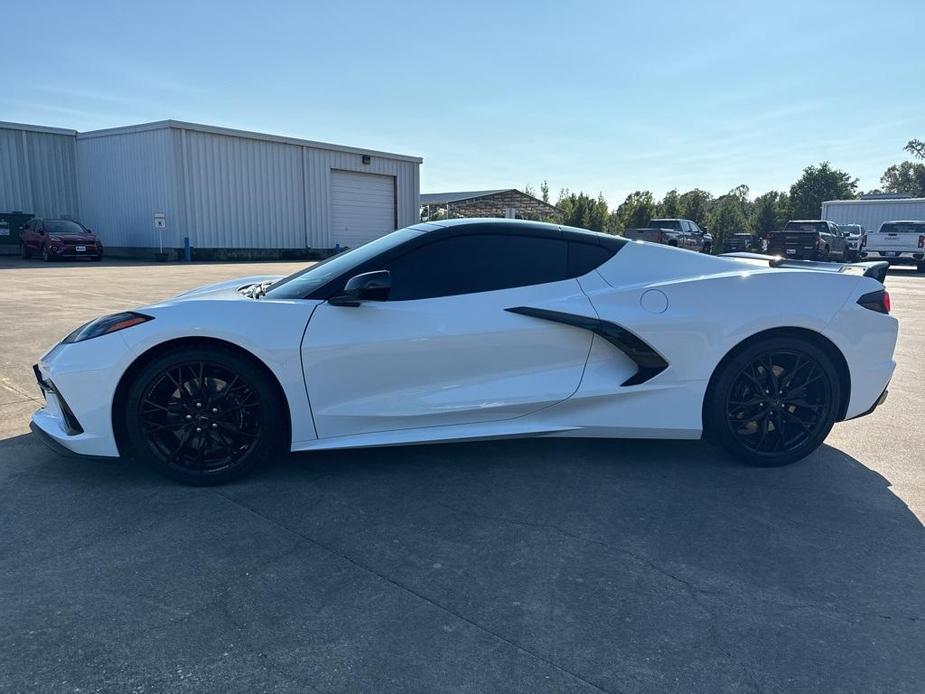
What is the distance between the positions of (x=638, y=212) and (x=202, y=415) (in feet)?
148

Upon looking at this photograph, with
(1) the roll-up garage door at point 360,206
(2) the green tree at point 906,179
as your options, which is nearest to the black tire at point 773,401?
(1) the roll-up garage door at point 360,206

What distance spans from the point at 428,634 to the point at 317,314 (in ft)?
5.78

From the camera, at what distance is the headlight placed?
3346 millimetres

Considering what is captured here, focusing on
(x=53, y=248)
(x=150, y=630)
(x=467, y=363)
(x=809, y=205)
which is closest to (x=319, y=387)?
(x=467, y=363)

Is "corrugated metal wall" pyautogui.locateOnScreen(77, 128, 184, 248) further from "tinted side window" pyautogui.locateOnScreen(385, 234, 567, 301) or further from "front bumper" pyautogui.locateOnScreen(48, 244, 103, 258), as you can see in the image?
"tinted side window" pyautogui.locateOnScreen(385, 234, 567, 301)

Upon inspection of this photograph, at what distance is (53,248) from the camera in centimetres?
2231

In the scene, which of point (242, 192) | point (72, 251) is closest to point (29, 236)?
point (72, 251)

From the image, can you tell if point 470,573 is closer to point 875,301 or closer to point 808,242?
point 875,301

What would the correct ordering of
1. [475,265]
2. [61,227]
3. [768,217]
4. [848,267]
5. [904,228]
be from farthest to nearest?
[768,217] → [904,228] → [61,227] → [848,267] → [475,265]

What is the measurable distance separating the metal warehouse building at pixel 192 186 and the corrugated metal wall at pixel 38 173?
0.13ft

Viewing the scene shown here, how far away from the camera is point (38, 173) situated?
2716 cm

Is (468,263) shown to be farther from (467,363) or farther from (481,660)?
(481,660)

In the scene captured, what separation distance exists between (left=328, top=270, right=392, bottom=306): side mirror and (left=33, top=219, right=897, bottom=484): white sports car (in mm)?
11

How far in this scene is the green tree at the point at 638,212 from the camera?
45.2 m
